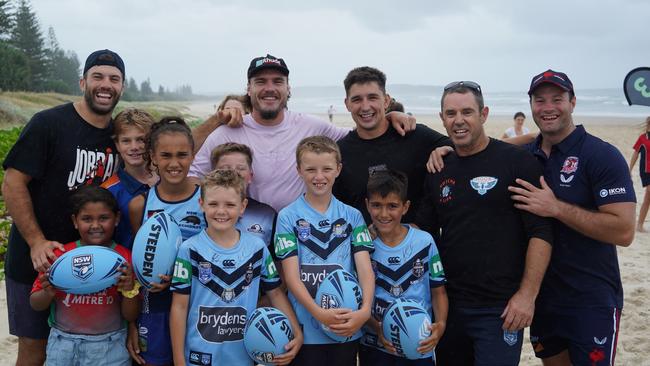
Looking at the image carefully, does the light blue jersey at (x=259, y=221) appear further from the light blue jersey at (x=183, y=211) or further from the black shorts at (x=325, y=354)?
the black shorts at (x=325, y=354)

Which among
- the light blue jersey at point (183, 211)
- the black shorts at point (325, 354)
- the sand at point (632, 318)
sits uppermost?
the light blue jersey at point (183, 211)

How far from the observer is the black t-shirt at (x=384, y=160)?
4.19 meters

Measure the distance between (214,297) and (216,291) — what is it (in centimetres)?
4

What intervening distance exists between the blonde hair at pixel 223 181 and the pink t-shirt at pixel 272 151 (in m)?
0.80

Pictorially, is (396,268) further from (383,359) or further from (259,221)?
(259,221)

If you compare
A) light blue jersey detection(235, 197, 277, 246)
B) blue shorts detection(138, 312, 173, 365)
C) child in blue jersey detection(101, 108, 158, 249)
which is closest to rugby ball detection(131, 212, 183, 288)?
blue shorts detection(138, 312, 173, 365)

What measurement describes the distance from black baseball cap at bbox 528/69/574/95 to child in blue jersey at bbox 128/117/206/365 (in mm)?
2604

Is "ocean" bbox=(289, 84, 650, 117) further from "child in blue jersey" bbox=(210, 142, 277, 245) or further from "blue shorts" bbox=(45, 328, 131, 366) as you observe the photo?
"blue shorts" bbox=(45, 328, 131, 366)

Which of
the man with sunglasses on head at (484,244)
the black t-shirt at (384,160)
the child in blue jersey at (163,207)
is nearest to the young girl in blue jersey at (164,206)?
the child in blue jersey at (163,207)

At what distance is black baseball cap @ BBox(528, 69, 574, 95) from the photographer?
3.73m

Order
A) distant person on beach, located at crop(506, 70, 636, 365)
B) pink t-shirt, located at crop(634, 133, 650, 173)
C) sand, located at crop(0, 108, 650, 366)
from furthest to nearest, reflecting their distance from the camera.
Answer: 1. pink t-shirt, located at crop(634, 133, 650, 173)
2. sand, located at crop(0, 108, 650, 366)
3. distant person on beach, located at crop(506, 70, 636, 365)

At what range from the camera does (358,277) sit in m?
3.48

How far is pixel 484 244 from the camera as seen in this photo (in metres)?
3.62

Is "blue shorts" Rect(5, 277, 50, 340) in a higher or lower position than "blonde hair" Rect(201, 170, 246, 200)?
lower
